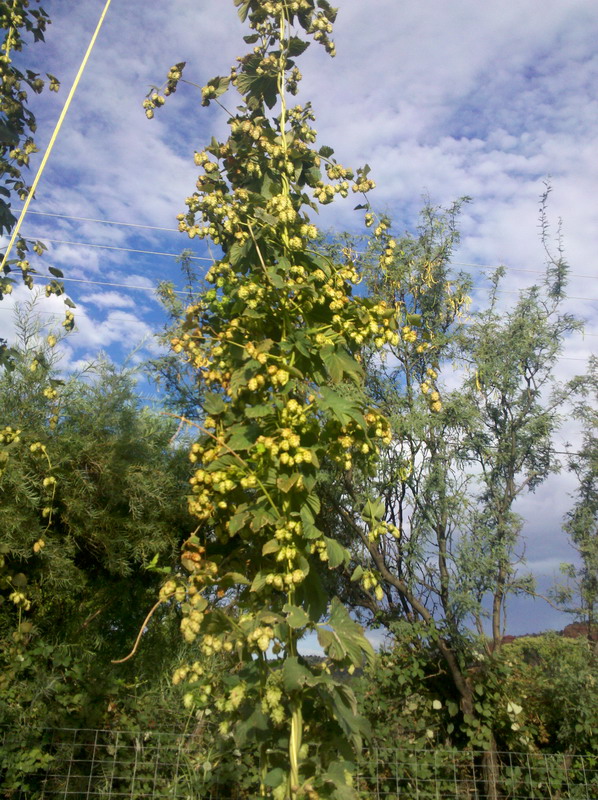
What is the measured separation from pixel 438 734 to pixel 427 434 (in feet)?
6.25

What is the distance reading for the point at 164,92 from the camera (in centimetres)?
219

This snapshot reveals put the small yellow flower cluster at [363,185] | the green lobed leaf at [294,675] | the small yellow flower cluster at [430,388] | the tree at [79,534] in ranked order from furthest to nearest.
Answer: the small yellow flower cluster at [430,388] < the tree at [79,534] < the small yellow flower cluster at [363,185] < the green lobed leaf at [294,675]

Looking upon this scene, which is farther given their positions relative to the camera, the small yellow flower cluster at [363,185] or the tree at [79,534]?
the tree at [79,534]

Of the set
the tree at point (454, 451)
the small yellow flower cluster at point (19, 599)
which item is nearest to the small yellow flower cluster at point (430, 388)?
the tree at point (454, 451)

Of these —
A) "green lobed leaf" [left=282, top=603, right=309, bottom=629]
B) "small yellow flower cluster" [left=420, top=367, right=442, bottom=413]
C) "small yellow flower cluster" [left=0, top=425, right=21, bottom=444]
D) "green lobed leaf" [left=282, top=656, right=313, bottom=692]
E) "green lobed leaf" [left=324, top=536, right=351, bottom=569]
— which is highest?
"small yellow flower cluster" [left=420, top=367, right=442, bottom=413]

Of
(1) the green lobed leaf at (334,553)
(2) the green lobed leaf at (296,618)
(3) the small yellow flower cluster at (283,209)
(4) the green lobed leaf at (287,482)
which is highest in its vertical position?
(3) the small yellow flower cluster at (283,209)

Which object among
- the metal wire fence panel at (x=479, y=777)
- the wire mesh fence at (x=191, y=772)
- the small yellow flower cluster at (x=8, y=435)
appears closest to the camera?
the small yellow flower cluster at (x=8, y=435)

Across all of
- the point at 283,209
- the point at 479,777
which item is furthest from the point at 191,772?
the point at 283,209

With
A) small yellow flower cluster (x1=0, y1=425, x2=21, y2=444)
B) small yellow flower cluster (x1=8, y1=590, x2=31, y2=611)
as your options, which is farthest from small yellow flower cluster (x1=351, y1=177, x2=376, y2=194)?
small yellow flower cluster (x1=8, y1=590, x2=31, y2=611)

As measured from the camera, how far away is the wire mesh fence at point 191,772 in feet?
9.34

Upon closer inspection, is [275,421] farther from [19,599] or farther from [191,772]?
[191,772]

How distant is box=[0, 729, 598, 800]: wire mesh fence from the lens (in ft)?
9.34

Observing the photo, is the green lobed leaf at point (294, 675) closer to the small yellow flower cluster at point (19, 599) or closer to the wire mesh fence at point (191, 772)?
the small yellow flower cluster at point (19, 599)

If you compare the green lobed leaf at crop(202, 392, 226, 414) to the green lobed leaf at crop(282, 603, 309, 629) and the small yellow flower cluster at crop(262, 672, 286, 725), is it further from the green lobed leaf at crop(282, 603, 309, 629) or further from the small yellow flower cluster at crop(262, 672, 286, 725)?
the small yellow flower cluster at crop(262, 672, 286, 725)
